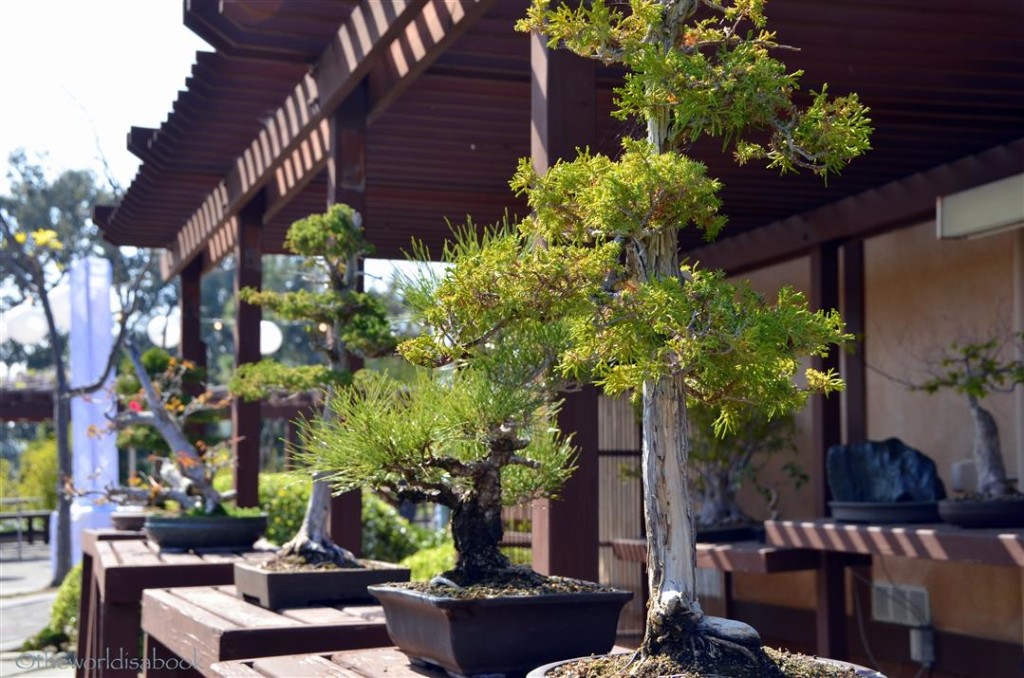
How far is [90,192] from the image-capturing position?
3338 centimetres

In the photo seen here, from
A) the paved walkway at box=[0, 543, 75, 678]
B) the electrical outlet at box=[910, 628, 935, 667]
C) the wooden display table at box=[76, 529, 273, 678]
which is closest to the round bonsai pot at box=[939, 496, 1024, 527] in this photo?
the electrical outlet at box=[910, 628, 935, 667]

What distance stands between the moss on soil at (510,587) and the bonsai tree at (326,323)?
1.25 meters

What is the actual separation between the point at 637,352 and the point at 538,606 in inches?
26.9

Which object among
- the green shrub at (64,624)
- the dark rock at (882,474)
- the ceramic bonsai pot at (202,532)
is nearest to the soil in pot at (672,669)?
the ceramic bonsai pot at (202,532)

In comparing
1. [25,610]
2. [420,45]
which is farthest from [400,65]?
[25,610]

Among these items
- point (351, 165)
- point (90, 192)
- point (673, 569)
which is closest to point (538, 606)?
point (673, 569)

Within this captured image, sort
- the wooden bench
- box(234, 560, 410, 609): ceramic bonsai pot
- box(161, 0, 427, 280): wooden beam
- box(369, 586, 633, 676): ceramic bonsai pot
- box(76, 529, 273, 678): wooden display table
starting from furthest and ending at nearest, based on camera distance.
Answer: the wooden bench < box(76, 529, 273, 678): wooden display table < box(161, 0, 427, 280): wooden beam < box(234, 560, 410, 609): ceramic bonsai pot < box(369, 586, 633, 676): ceramic bonsai pot

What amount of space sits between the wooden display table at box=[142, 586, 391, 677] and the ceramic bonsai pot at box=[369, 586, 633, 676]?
0.31 metres

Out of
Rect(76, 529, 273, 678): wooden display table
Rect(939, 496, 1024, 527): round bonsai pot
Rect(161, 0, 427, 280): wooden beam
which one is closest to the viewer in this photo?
Rect(161, 0, 427, 280): wooden beam

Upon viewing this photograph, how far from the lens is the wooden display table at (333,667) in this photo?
2.47 m

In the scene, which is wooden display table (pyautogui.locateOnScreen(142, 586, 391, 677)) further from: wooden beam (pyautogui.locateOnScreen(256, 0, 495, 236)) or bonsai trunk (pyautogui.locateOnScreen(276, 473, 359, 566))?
wooden beam (pyautogui.locateOnScreen(256, 0, 495, 236))

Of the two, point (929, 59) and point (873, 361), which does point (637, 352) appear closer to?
point (929, 59)

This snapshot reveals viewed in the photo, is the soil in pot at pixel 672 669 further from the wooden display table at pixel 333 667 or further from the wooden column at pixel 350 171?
the wooden column at pixel 350 171

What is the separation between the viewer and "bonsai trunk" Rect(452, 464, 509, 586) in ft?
8.18
